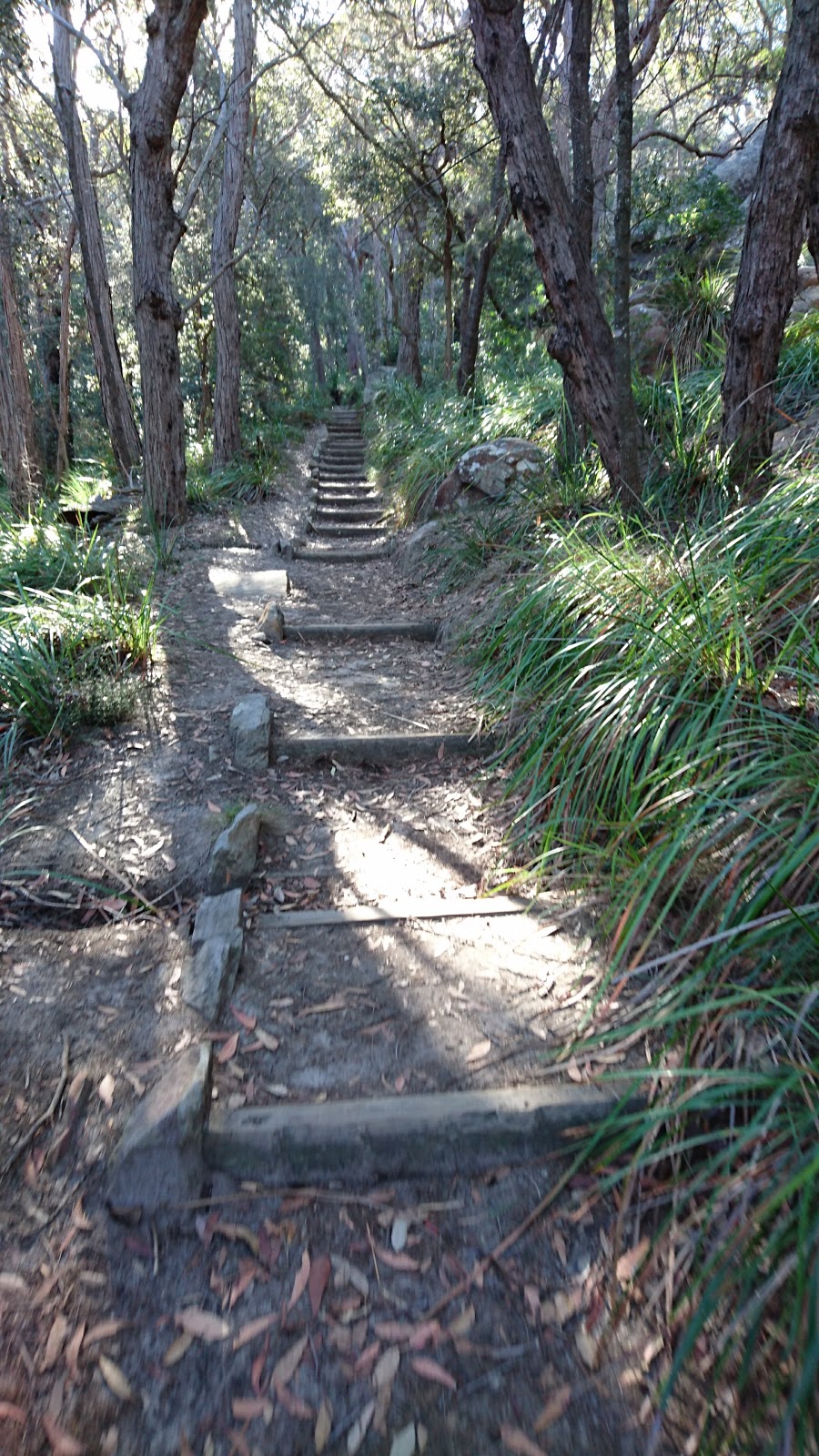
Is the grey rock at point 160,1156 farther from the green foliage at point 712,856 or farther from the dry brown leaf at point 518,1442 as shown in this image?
the green foliage at point 712,856

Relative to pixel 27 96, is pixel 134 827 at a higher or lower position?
lower

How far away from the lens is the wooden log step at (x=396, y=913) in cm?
235

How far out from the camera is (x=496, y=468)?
5777 mm

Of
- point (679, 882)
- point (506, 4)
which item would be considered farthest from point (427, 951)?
point (506, 4)

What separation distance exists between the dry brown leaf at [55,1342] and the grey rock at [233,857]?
121 cm

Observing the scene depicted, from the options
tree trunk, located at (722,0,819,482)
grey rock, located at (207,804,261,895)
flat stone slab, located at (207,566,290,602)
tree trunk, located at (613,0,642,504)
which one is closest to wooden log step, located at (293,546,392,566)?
flat stone slab, located at (207,566,290,602)

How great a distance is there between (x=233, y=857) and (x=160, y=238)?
5.76 metres

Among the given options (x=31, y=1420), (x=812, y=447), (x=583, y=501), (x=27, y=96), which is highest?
(x=27, y=96)

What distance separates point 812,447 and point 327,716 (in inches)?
92.1

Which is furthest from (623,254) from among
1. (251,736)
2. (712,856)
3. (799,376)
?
(712,856)

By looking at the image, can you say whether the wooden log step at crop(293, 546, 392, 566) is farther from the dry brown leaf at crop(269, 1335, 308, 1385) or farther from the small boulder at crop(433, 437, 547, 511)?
the dry brown leaf at crop(269, 1335, 308, 1385)

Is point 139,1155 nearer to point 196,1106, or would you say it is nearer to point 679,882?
point 196,1106

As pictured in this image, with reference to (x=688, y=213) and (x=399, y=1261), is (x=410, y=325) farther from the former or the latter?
(x=399, y=1261)

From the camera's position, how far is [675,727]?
2336mm
